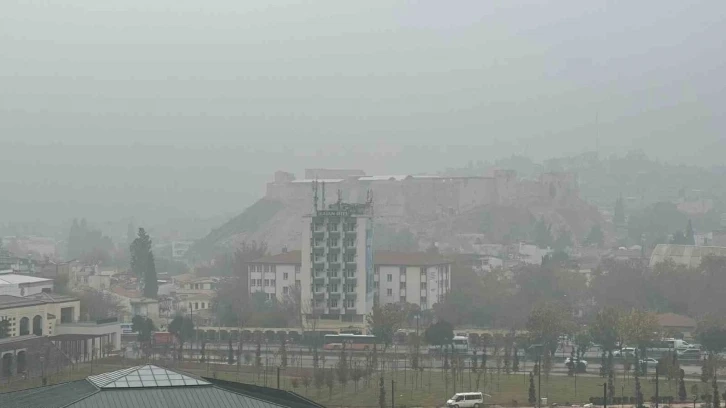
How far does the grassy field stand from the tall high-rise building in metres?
13.3

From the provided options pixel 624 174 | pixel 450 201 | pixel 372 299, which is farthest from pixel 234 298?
pixel 624 174

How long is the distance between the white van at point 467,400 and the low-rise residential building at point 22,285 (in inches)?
757

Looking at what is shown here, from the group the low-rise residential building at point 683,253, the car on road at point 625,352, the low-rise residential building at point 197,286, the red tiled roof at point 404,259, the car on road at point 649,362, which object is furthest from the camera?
the low-rise residential building at point 683,253

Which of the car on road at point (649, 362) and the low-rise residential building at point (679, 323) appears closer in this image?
the car on road at point (649, 362)

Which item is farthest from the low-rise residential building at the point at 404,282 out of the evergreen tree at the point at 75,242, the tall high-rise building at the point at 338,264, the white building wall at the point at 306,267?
the evergreen tree at the point at 75,242

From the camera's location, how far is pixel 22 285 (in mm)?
42438

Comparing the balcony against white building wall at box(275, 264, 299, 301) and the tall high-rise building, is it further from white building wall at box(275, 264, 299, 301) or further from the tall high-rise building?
white building wall at box(275, 264, 299, 301)

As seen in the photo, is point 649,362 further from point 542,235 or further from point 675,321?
point 542,235

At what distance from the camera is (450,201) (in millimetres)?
112750

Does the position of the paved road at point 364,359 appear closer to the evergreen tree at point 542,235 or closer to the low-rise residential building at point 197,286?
the low-rise residential building at point 197,286

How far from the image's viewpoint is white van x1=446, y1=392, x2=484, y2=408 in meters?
26.5

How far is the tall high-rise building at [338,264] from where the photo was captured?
46938mm

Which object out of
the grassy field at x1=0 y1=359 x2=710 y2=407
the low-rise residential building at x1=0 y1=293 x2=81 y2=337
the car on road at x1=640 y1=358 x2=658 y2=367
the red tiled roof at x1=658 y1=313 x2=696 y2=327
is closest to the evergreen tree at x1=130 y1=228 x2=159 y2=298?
the low-rise residential building at x1=0 y1=293 x2=81 y2=337

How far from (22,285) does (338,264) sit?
37.4ft
